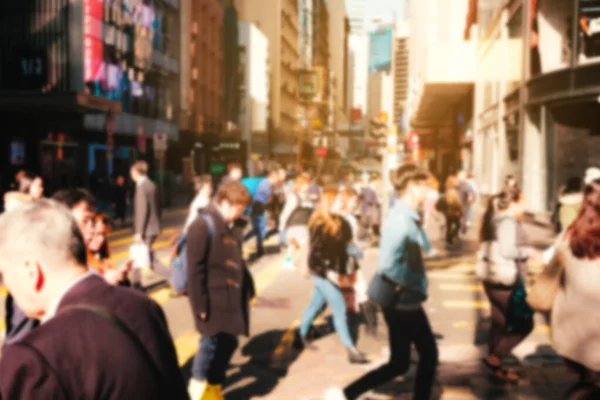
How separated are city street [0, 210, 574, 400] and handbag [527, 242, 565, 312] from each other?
222 centimetres

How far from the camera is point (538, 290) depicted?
4332 mm

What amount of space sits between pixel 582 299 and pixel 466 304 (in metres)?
6.81

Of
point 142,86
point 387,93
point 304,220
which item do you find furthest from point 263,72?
point 304,220

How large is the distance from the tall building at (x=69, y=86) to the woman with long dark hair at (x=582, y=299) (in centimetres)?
2421

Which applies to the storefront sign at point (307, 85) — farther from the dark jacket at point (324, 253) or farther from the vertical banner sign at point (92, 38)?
the dark jacket at point (324, 253)

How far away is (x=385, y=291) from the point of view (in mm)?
5535

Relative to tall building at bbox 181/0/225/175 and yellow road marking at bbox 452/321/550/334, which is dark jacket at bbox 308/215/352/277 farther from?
tall building at bbox 181/0/225/175

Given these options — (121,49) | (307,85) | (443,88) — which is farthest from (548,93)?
(307,85)

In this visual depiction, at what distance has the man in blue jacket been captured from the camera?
5453 millimetres

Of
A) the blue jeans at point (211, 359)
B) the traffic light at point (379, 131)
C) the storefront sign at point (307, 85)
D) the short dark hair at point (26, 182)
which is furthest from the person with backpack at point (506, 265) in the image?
the storefront sign at point (307, 85)

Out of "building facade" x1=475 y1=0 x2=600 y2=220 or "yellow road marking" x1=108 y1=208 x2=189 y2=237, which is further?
"yellow road marking" x1=108 y1=208 x2=189 y2=237

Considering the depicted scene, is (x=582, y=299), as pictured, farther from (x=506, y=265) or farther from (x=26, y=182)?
(x=26, y=182)

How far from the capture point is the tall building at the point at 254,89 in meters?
74.4

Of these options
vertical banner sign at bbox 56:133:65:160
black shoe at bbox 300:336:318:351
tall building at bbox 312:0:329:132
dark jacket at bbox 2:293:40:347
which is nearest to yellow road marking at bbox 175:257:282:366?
dark jacket at bbox 2:293:40:347
